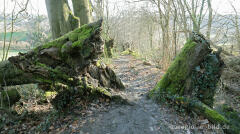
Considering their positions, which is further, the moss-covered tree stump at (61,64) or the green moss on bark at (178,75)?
the green moss on bark at (178,75)

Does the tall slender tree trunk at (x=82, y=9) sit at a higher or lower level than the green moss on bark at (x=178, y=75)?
higher

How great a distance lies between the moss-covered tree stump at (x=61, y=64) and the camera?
13.0 ft

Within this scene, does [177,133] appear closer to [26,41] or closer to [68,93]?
[68,93]

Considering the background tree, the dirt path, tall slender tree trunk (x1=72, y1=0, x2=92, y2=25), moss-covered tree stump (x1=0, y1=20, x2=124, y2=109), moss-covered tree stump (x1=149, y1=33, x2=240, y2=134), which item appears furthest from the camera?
tall slender tree trunk (x1=72, y1=0, x2=92, y2=25)

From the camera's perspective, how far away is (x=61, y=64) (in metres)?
4.20

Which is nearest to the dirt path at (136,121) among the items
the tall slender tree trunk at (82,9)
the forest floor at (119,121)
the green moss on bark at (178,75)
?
the forest floor at (119,121)

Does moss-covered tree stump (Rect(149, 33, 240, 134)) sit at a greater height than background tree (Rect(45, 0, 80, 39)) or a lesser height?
lesser

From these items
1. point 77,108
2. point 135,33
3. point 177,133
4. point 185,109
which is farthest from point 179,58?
point 135,33

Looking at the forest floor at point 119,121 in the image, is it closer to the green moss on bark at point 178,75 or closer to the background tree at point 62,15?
the green moss on bark at point 178,75

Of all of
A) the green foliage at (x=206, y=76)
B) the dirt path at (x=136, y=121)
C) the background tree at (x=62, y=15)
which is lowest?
the dirt path at (x=136, y=121)

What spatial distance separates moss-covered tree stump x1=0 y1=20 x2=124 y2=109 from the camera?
13.0ft

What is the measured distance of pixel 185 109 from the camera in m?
4.58

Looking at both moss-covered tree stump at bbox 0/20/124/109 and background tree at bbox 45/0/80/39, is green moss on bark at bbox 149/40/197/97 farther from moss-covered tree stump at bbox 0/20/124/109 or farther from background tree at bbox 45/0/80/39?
background tree at bbox 45/0/80/39

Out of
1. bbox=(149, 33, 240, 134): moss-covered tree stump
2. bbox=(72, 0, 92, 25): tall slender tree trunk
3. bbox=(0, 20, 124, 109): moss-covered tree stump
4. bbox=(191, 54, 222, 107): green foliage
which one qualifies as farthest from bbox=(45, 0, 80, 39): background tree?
bbox=(191, 54, 222, 107): green foliage
